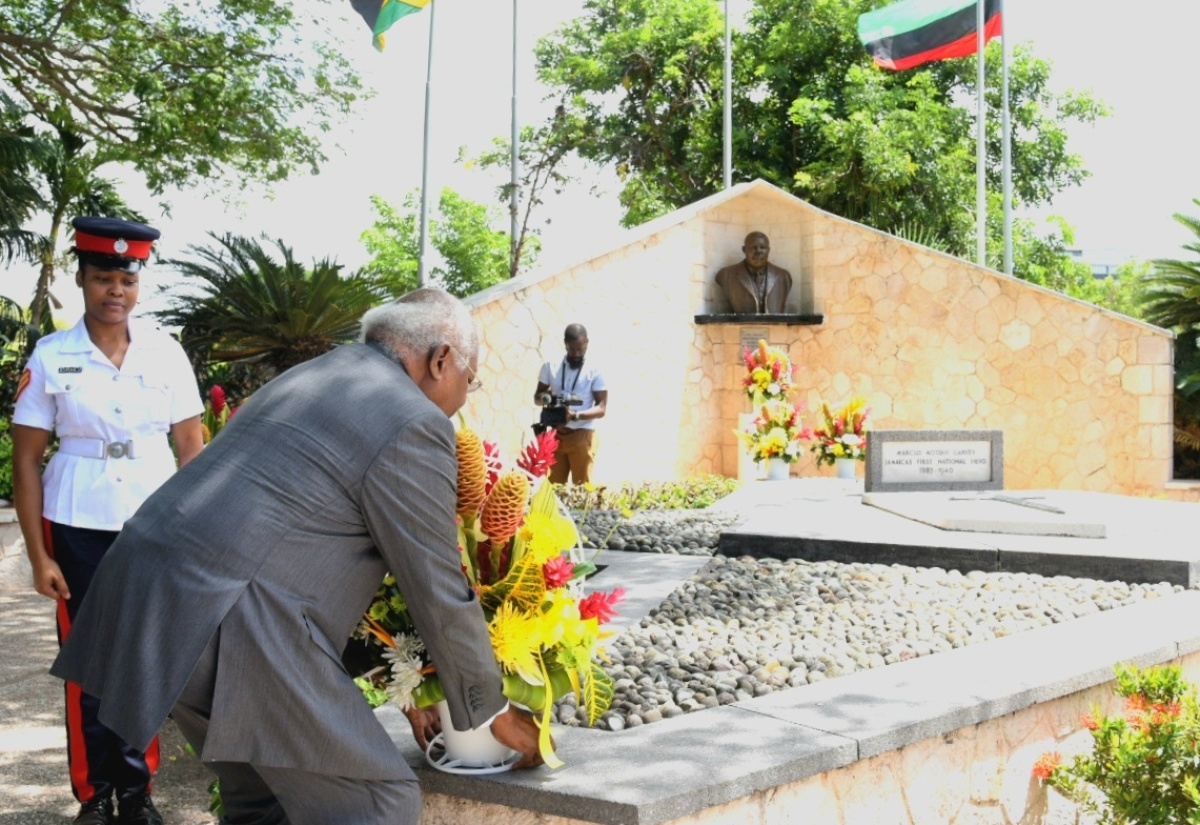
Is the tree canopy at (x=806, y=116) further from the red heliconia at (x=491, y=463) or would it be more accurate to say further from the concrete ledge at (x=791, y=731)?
the red heliconia at (x=491, y=463)

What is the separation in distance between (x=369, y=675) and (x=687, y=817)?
74 centimetres

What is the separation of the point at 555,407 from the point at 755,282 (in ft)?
15.4

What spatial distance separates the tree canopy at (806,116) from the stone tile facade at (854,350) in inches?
407

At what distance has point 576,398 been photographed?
32.1ft

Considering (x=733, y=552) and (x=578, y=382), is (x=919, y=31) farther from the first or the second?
(x=733, y=552)

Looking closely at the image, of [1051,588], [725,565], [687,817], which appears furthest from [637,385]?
[687,817]

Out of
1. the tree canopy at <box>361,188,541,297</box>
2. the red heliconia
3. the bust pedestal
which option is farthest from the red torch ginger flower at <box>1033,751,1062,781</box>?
the tree canopy at <box>361,188,541,297</box>

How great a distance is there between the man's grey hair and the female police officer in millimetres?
1648

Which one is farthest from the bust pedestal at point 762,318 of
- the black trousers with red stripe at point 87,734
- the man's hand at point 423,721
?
the man's hand at point 423,721

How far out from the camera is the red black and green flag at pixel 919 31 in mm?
18922

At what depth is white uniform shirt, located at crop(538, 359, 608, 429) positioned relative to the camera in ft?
32.2

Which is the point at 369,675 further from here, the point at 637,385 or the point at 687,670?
the point at 637,385

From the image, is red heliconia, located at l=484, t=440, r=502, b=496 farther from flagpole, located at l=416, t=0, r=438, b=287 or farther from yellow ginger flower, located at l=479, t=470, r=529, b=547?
flagpole, located at l=416, t=0, r=438, b=287

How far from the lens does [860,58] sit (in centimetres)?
2573
